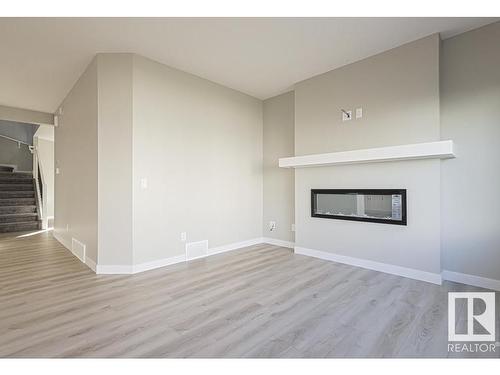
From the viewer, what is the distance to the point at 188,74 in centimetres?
371

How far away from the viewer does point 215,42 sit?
2.91 meters

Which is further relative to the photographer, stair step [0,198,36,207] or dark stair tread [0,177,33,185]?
dark stair tread [0,177,33,185]

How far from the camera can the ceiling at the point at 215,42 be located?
257 centimetres

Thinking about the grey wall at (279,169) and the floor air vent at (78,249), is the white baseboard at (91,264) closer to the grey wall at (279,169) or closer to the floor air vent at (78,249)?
the floor air vent at (78,249)

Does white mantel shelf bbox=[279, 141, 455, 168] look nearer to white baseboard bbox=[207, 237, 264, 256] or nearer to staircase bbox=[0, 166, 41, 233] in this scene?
white baseboard bbox=[207, 237, 264, 256]

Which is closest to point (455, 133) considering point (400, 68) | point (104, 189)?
point (400, 68)

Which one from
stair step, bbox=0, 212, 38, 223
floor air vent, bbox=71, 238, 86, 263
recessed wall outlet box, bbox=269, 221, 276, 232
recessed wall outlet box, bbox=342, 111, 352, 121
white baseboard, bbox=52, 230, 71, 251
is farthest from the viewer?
stair step, bbox=0, 212, 38, 223

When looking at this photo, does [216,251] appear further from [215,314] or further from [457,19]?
[457,19]

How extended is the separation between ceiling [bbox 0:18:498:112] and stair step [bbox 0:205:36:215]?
4036 mm

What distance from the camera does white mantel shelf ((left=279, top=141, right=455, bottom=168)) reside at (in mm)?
2607

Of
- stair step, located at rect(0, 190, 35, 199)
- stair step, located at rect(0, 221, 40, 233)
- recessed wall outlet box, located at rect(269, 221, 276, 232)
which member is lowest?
stair step, located at rect(0, 221, 40, 233)

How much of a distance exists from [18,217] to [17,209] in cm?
29

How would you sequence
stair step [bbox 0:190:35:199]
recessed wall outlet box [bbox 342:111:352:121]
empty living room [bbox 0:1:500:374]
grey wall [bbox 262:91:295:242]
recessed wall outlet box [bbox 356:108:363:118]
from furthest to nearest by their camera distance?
stair step [bbox 0:190:35:199]
grey wall [bbox 262:91:295:242]
recessed wall outlet box [bbox 342:111:352:121]
recessed wall outlet box [bbox 356:108:363:118]
empty living room [bbox 0:1:500:374]

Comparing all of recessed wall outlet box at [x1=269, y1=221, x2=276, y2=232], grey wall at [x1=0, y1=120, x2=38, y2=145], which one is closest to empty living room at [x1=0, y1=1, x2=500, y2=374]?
recessed wall outlet box at [x1=269, y1=221, x2=276, y2=232]
